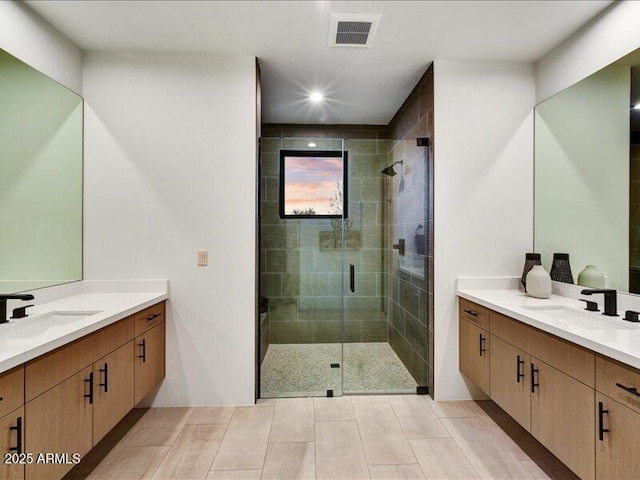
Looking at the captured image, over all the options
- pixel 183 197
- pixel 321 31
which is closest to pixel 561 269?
pixel 321 31

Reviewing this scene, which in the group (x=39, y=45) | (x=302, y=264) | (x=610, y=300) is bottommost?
(x=610, y=300)

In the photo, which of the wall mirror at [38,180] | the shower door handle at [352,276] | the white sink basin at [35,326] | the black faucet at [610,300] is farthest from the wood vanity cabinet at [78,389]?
the black faucet at [610,300]

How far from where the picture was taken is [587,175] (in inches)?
90.4

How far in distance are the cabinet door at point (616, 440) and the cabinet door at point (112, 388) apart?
2.35 meters

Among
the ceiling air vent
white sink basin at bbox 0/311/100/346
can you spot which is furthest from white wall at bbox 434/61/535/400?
white sink basin at bbox 0/311/100/346

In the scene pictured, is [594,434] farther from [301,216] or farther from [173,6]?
[173,6]

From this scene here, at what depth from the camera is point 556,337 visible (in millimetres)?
1679

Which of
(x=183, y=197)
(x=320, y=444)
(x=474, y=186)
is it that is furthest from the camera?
(x=474, y=186)

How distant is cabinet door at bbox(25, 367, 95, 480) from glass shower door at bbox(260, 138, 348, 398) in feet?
4.34

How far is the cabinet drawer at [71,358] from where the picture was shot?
4.51ft

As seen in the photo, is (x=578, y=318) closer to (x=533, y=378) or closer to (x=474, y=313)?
(x=533, y=378)

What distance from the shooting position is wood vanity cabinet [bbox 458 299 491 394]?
91.7 inches

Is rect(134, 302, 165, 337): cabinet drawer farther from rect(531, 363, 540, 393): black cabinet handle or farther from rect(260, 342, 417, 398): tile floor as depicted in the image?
rect(531, 363, 540, 393): black cabinet handle

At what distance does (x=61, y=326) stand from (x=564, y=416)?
2495mm
